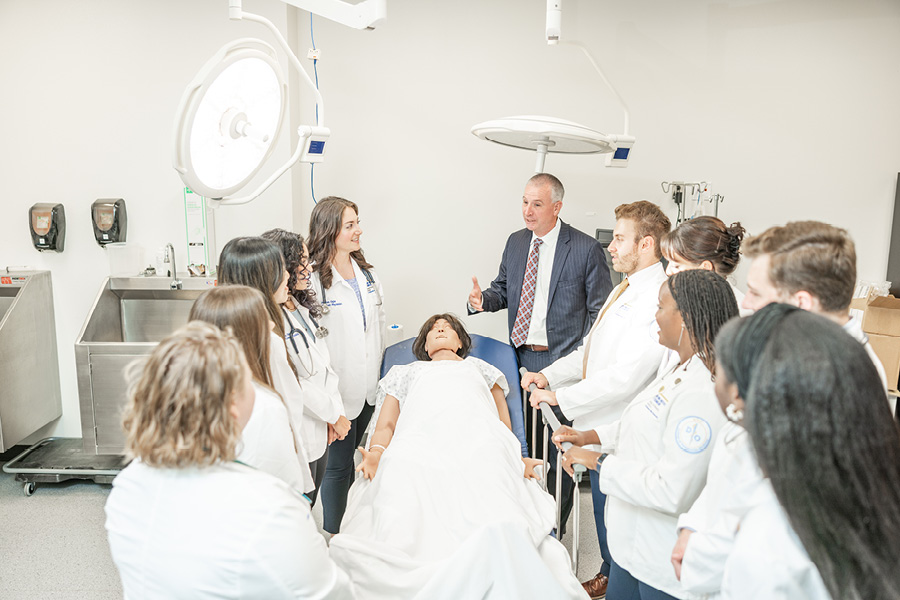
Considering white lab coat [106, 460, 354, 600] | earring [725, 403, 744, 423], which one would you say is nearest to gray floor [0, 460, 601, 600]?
earring [725, 403, 744, 423]

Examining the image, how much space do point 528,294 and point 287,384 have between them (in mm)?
1361

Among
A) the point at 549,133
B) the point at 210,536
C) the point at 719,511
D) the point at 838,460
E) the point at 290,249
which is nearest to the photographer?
the point at 838,460

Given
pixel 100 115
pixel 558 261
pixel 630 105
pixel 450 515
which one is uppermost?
pixel 630 105

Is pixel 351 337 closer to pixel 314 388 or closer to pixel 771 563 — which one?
pixel 314 388

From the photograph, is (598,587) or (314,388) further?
(598,587)

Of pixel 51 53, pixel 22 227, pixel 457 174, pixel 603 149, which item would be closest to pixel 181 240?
pixel 22 227

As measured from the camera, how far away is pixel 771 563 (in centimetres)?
86

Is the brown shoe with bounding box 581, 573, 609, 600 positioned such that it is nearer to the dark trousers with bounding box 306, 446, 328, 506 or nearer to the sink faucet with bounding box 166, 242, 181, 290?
the dark trousers with bounding box 306, 446, 328, 506

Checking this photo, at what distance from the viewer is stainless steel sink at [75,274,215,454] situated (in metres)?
2.93

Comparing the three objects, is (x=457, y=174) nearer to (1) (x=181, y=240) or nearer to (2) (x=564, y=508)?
(1) (x=181, y=240)

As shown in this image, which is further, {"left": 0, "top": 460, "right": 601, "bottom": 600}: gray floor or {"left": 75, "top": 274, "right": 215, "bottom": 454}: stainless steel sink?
{"left": 75, "top": 274, "right": 215, "bottom": 454}: stainless steel sink

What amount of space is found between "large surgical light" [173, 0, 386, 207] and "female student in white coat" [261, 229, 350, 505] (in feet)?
0.76

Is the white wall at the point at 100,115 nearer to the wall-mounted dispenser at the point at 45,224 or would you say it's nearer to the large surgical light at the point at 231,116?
the wall-mounted dispenser at the point at 45,224

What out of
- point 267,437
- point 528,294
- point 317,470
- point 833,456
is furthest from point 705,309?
point 528,294
